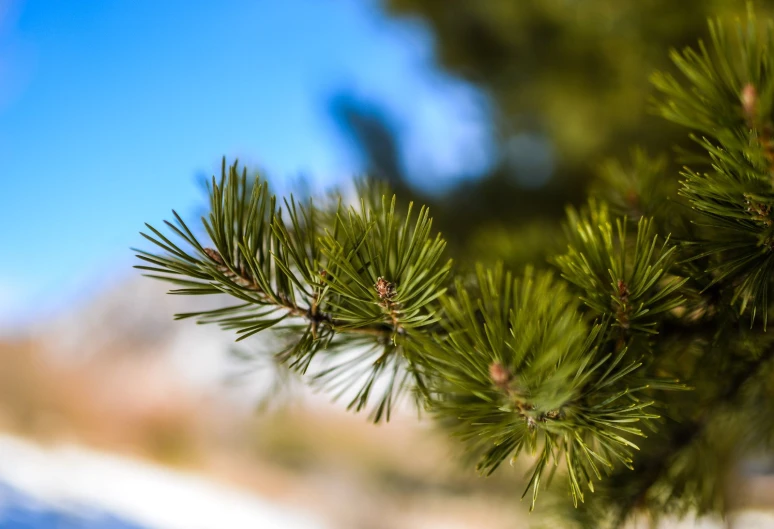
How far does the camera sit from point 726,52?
0.16 meters

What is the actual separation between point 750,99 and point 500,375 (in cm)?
10

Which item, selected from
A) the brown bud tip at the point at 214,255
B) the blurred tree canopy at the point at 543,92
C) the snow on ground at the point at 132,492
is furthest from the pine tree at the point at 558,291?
the snow on ground at the point at 132,492

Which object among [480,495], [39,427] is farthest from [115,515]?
[480,495]

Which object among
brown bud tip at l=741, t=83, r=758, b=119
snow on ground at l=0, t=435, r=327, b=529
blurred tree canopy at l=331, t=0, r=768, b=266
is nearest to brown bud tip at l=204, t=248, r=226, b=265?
brown bud tip at l=741, t=83, r=758, b=119

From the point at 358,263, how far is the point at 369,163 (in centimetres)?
76

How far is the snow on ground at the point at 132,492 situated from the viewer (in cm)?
72

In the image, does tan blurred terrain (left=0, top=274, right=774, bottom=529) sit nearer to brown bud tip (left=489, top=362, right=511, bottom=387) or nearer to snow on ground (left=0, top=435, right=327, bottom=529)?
snow on ground (left=0, top=435, right=327, bottom=529)

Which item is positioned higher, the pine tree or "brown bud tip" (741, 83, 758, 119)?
"brown bud tip" (741, 83, 758, 119)

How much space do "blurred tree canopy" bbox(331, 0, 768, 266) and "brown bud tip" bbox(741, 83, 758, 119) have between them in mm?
396

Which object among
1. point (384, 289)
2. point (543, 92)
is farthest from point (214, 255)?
point (543, 92)

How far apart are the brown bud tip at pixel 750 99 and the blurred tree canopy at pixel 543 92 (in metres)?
0.40

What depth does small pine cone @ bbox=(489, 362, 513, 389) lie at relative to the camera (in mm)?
156

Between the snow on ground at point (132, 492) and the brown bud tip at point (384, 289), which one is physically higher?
the brown bud tip at point (384, 289)

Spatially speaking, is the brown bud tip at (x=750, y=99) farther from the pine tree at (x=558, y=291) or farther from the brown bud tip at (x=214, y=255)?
the brown bud tip at (x=214, y=255)
